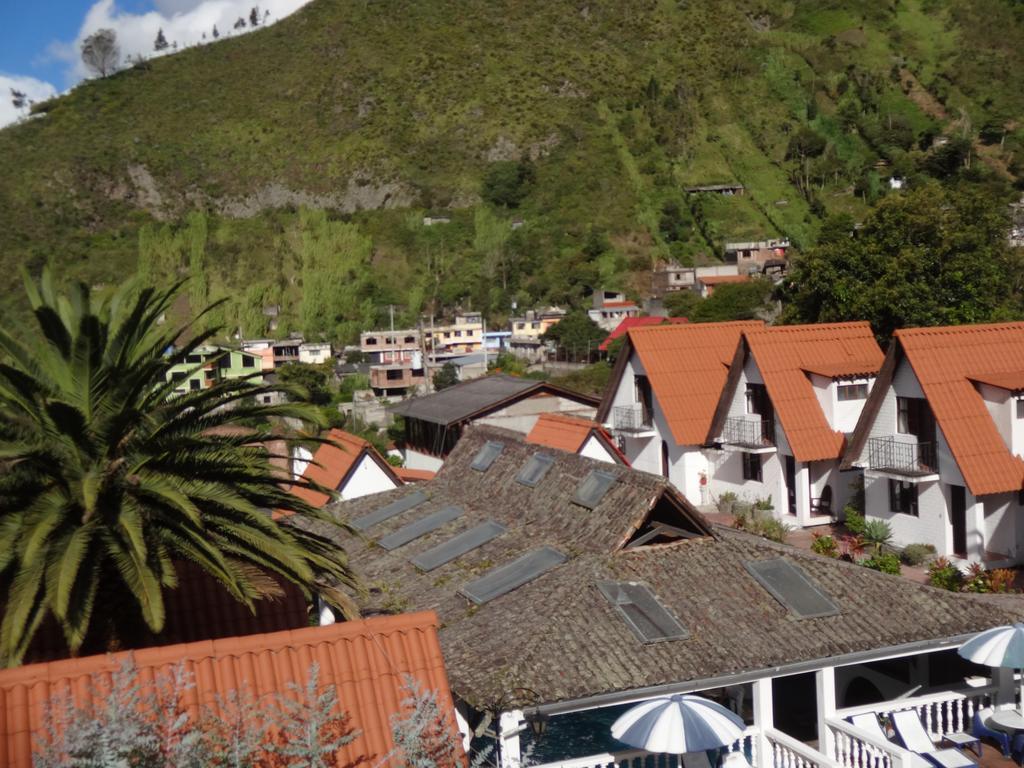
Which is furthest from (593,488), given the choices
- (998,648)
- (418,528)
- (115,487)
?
(115,487)

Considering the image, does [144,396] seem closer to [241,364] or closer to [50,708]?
[50,708]

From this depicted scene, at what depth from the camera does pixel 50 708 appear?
766cm

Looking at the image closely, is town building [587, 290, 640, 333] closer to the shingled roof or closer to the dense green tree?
the dense green tree

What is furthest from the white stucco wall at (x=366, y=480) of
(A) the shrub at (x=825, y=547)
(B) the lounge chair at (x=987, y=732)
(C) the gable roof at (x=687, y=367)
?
(B) the lounge chair at (x=987, y=732)

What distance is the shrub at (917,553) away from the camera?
22141 millimetres

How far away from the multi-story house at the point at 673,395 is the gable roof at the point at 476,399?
290cm

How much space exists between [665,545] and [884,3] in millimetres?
162286

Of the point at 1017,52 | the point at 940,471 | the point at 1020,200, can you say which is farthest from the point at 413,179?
the point at 940,471

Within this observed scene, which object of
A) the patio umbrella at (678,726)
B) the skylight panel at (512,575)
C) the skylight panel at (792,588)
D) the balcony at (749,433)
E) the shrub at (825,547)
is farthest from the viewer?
the balcony at (749,433)

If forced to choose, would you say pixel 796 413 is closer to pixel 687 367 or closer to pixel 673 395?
pixel 673 395

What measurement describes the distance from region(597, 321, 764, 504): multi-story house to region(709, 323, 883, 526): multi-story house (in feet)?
3.94

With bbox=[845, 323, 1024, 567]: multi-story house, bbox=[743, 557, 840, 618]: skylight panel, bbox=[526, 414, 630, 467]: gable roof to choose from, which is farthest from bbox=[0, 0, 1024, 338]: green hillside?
bbox=[743, 557, 840, 618]: skylight panel

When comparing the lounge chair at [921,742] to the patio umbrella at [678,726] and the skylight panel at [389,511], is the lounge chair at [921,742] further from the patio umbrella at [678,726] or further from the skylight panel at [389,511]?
the skylight panel at [389,511]

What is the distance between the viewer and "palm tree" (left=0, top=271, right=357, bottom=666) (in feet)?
33.1
